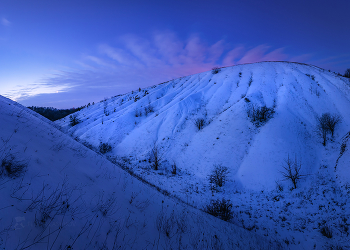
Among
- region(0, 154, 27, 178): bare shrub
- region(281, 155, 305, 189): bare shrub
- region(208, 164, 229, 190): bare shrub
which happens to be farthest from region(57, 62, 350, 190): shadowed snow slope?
region(0, 154, 27, 178): bare shrub

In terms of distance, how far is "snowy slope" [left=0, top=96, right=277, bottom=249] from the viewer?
3029 mm

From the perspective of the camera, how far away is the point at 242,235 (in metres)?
6.83

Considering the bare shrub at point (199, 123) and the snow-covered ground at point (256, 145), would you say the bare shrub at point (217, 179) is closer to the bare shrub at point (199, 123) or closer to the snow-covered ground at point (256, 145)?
the snow-covered ground at point (256, 145)

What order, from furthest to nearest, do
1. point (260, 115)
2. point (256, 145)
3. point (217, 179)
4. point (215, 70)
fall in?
point (215, 70), point (260, 115), point (256, 145), point (217, 179)

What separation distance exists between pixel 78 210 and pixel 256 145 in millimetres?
16206

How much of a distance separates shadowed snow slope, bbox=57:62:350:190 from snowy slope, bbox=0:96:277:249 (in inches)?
331

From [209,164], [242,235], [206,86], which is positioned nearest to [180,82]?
[206,86]

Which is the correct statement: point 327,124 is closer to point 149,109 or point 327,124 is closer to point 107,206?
point 107,206

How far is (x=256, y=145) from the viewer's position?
625 inches

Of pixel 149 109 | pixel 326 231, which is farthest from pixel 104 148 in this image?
pixel 326 231

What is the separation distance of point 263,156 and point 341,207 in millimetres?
6291

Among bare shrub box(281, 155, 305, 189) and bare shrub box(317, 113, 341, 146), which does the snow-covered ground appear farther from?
bare shrub box(317, 113, 341, 146)

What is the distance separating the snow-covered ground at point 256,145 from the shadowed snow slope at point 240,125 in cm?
11

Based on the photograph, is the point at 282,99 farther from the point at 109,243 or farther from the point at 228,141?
the point at 109,243
